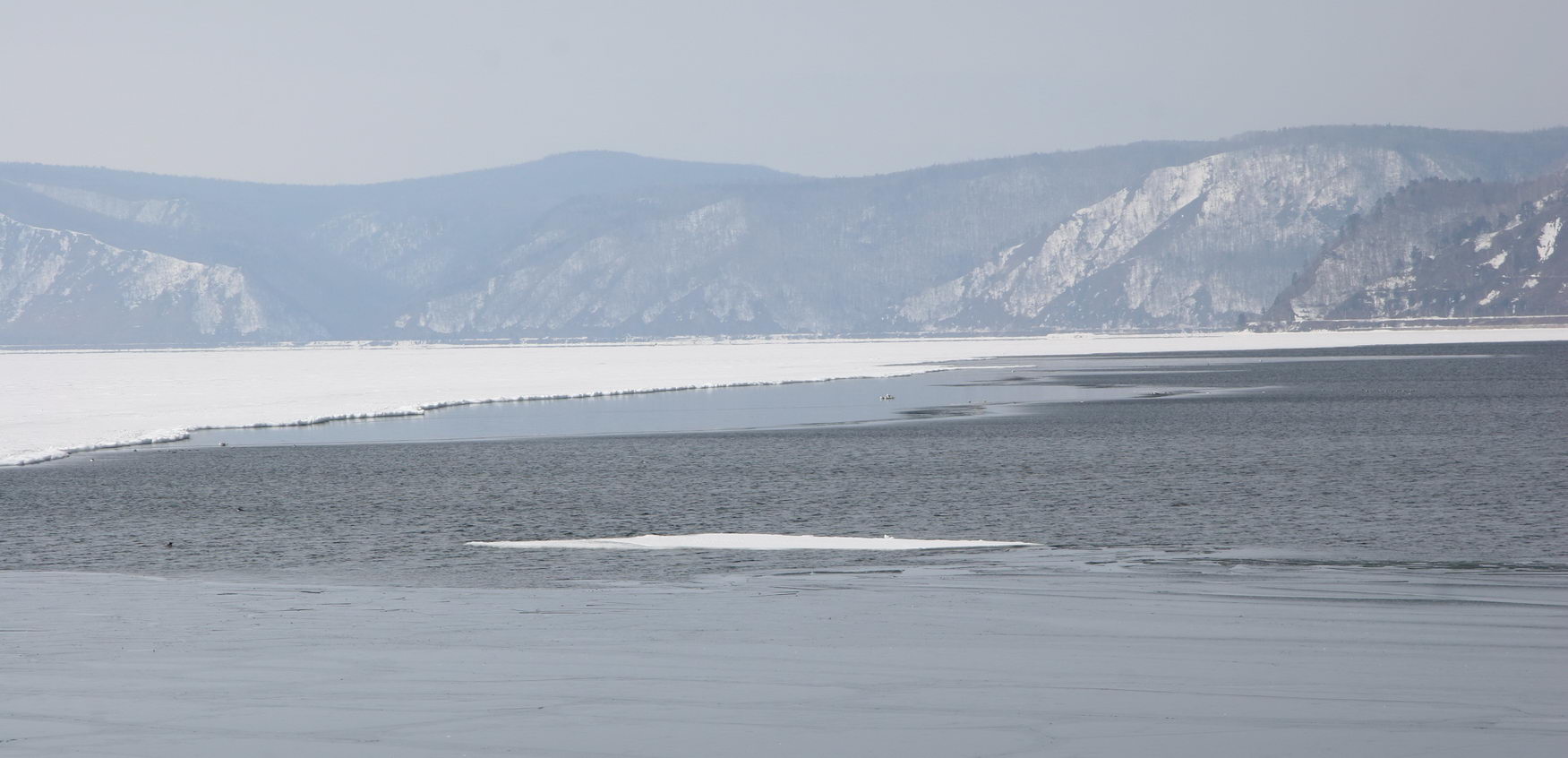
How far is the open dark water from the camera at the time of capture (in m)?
19.0

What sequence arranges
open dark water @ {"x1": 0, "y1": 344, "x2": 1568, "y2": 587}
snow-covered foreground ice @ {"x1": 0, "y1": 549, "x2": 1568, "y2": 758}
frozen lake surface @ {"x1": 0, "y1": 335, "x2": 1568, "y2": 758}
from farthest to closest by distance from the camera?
1. open dark water @ {"x1": 0, "y1": 344, "x2": 1568, "y2": 587}
2. frozen lake surface @ {"x1": 0, "y1": 335, "x2": 1568, "y2": 758}
3. snow-covered foreground ice @ {"x1": 0, "y1": 549, "x2": 1568, "y2": 758}

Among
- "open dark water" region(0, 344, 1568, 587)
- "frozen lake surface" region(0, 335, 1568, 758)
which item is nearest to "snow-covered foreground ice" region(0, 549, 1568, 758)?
"frozen lake surface" region(0, 335, 1568, 758)

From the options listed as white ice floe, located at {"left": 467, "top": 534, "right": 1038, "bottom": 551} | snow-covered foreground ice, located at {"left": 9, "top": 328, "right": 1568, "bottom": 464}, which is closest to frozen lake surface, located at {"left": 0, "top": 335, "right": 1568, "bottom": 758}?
white ice floe, located at {"left": 467, "top": 534, "right": 1038, "bottom": 551}

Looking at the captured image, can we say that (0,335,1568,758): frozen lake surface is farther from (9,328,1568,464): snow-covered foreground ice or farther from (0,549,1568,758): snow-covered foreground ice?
(9,328,1568,464): snow-covered foreground ice

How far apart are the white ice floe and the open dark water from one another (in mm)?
511

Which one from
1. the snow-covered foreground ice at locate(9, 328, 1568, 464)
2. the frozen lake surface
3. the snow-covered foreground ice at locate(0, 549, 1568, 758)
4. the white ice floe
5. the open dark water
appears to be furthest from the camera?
the snow-covered foreground ice at locate(9, 328, 1568, 464)

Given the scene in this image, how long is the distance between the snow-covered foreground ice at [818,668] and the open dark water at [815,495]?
6.90 ft

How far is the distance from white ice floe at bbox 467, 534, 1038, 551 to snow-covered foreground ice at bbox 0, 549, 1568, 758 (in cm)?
273

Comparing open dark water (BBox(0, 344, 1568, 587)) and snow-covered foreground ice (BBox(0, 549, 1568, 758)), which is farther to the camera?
open dark water (BBox(0, 344, 1568, 587))

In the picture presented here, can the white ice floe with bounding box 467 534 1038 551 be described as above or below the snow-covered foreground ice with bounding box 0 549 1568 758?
below

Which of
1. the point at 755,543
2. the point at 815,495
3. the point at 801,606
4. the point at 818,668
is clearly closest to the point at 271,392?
the point at 815,495

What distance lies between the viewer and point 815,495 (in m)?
26.2

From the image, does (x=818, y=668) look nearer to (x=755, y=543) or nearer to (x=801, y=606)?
(x=801, y=606)

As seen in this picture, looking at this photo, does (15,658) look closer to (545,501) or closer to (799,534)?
(799,534)
